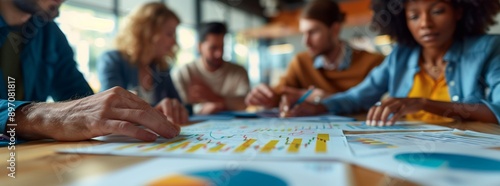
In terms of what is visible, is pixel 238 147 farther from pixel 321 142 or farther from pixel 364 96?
pixel 364 96

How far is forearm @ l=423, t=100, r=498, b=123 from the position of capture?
2.33ft

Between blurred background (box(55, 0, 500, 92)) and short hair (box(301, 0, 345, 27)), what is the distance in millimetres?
372

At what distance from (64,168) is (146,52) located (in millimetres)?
1322

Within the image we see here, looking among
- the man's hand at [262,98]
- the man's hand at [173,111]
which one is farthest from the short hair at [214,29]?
the man's hand at [173,111]

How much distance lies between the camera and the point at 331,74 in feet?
5.46

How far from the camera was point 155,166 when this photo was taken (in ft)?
1.01

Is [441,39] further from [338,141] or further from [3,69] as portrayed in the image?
[3,69]

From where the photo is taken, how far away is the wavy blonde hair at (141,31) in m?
1.54

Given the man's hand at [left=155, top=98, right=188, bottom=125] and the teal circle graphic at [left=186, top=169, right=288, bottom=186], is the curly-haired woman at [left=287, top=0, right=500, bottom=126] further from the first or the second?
the teal circle graphic at [left=186, top=169, right=288, bottom=186]

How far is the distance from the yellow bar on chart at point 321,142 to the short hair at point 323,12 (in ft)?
4.26

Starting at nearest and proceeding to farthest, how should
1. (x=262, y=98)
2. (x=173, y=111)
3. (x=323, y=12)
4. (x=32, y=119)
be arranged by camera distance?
(x=32, y=119), (x=173, y=111), (x=262, y=98), (x=323, y=12)

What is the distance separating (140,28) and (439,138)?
4.59 feet

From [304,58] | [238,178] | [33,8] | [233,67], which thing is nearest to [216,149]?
[238,178]

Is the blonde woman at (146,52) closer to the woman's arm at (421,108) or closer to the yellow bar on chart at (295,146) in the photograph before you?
the woman's arm at (421,108)
